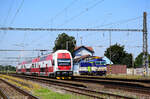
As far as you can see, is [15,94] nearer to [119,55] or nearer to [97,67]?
[97,67]

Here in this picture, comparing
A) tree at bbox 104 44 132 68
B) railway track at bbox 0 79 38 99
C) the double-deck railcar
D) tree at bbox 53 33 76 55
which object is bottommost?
railway track at bbox 0 79 38 99

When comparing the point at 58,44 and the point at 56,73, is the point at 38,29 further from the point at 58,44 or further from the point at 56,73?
the point at 58,44

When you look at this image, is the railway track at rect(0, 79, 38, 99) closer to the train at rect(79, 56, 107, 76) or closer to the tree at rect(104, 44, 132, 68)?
the train at rect(79, 56, 107, 76)

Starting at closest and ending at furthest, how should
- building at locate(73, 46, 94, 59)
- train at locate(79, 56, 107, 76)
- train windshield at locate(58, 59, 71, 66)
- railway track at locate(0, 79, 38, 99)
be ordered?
railway track at locate(0, 79, 38, 99), train windshield at locate(58, 59, 71, 66), train at locate(79, 56, 107, 76), building at locate(73, 46, 94, 59)

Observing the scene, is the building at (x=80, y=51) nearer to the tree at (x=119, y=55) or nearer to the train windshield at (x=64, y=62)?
the tree at (x=119, y=55)

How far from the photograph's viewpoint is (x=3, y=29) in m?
36.9

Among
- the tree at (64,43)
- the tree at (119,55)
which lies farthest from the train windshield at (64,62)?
the tree at (64,43)

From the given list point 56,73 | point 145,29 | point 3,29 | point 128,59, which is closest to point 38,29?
point 3,29

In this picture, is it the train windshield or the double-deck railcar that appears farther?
the double-deck railcar

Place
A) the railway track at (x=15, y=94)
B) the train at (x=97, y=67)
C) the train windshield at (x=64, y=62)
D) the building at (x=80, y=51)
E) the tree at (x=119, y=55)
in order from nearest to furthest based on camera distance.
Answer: the railway track at (x=15, y=94), the train windshield at (x=64, y=62), the train at (x=97, y=67), the tree at (x=119, y=55), the building at (x=80, y=51)

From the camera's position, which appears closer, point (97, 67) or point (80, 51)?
point (97, 67)

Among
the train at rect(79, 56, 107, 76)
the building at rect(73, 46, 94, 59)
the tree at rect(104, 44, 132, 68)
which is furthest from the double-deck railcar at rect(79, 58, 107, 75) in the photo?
the building at rect(73, 46, 94, 59)

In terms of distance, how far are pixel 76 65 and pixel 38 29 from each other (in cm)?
3245

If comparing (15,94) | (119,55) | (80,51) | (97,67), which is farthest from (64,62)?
(80,51)
